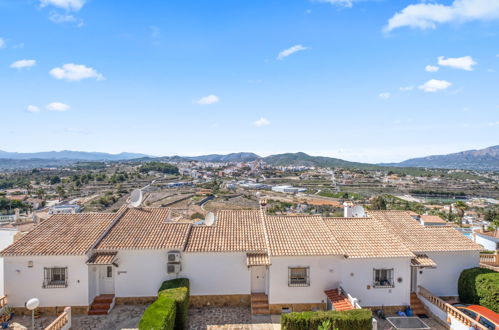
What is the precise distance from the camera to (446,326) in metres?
13.8

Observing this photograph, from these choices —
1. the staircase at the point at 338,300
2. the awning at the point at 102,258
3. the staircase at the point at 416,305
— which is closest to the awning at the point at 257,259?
the staircase at the point at 338,300

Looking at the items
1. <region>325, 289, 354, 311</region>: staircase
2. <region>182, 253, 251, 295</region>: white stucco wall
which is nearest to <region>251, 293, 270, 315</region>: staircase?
<region>182, 253, 251, 295</region>: white stucco wall

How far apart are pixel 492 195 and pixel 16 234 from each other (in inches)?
5978

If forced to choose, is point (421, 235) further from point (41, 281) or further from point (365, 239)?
point (41, 281)

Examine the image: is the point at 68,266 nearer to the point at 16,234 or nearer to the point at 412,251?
the point at 16,234

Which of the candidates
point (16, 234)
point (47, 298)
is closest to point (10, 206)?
point (16, 234)

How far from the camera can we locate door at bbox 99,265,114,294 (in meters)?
15.5

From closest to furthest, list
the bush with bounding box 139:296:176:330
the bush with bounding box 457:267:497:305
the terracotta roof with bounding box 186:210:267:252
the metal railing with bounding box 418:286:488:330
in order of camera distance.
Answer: the bush with bounding box 139:296:176:330
the metal railing with bounding box 418:286:488:330
the bush with bounding box 457:267:497:305
the terracotta roof with bounding box 186:210:267:252

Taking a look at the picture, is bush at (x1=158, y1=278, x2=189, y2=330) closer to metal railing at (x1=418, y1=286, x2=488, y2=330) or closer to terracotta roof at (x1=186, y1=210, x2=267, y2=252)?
terracotta roof at (x1=186, y1=210, x2=267, y2=252)

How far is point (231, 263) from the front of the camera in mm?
15406

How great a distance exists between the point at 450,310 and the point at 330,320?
6.13 meters

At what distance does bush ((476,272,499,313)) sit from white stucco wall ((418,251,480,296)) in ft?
4.53

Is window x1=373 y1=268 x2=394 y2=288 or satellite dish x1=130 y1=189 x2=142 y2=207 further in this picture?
satellite dish x1=130 y1=189 x2=142 y2=207

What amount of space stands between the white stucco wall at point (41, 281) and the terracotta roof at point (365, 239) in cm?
1248
